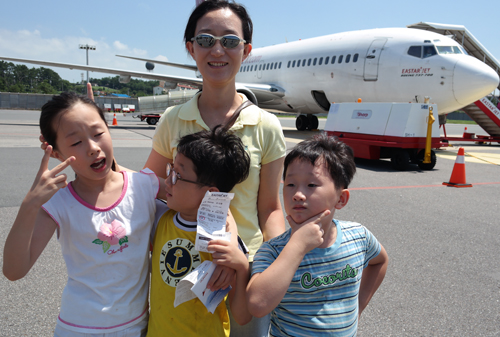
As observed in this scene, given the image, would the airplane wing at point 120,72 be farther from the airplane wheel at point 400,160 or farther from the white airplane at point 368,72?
the airplane wheel at point 400,160

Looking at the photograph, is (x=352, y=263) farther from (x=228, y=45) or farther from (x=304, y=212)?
(x=228, y=45)

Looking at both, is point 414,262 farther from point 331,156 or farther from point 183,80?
point 183,80

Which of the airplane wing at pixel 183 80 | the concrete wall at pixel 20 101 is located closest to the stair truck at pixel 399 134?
the airplane wing at pixel 183 80

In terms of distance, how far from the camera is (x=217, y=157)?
1425mm

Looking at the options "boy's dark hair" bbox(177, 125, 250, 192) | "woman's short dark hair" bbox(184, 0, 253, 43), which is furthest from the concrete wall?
"boy's dark hair" bbox(177, 125, 250, 192)

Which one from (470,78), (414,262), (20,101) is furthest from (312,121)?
(20,101)

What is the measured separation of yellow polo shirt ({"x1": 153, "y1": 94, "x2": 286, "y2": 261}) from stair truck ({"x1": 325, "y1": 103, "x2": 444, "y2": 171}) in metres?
7.81

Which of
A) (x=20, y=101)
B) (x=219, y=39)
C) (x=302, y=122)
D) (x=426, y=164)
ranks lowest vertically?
(x=20, y=101)

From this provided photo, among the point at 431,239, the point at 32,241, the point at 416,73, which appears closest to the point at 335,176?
the point at 32,241

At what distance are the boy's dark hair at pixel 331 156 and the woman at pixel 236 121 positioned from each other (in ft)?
0.45

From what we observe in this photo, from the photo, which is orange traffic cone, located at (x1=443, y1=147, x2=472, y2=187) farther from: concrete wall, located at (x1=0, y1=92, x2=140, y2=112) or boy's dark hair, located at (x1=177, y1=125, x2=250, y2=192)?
concrete wall, located at (x1=0, y1=92, x2=140, y2=112)

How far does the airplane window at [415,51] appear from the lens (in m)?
11.2

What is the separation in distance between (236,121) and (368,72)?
11.9 metres

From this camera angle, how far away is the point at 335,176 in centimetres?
151
